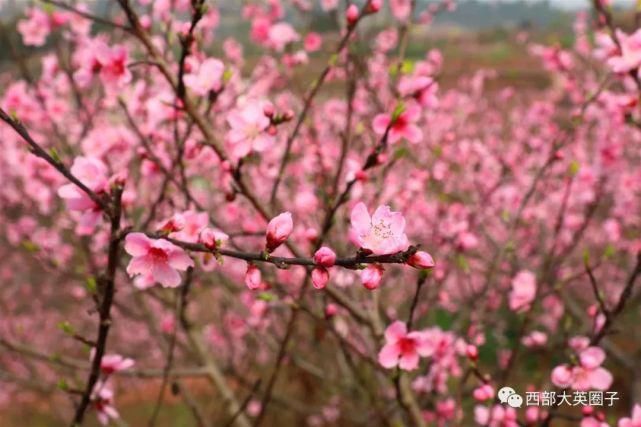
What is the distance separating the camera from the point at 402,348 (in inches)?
79.7

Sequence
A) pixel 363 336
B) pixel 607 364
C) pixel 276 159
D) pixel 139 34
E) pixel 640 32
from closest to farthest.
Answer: pixel 139 34
pixel 640 32
pixel 363 336
pixel 276 159
pixel 607 364

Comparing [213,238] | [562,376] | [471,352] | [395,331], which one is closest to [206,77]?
[213,238]

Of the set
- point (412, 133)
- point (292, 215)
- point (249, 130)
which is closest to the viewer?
point (249, 130)

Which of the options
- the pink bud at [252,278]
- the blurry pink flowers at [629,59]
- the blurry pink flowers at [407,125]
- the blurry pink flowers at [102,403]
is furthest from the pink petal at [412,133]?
the blurry pink flowers at [102,403]

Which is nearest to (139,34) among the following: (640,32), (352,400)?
(640,32)

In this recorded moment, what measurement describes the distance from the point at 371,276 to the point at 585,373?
138 cm

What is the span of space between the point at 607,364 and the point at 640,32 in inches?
329

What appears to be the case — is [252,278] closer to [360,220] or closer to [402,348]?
[360,220]

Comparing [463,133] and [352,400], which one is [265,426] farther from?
[463,133]

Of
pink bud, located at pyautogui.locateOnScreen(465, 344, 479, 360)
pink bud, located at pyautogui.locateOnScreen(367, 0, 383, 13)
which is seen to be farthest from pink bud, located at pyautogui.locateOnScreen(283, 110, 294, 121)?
pink bud, located at pyautogui.locateOnScreen(465, 344, 479, 360)

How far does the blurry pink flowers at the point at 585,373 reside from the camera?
6.91 feet

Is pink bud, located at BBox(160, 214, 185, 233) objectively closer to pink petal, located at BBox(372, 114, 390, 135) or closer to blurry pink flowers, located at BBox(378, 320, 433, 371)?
blurry pink flowers, located at BBox(378, 320, 433, 371)

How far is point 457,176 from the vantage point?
25.8 ft

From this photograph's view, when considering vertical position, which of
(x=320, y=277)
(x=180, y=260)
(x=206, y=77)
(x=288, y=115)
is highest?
(x=206, y=77)
